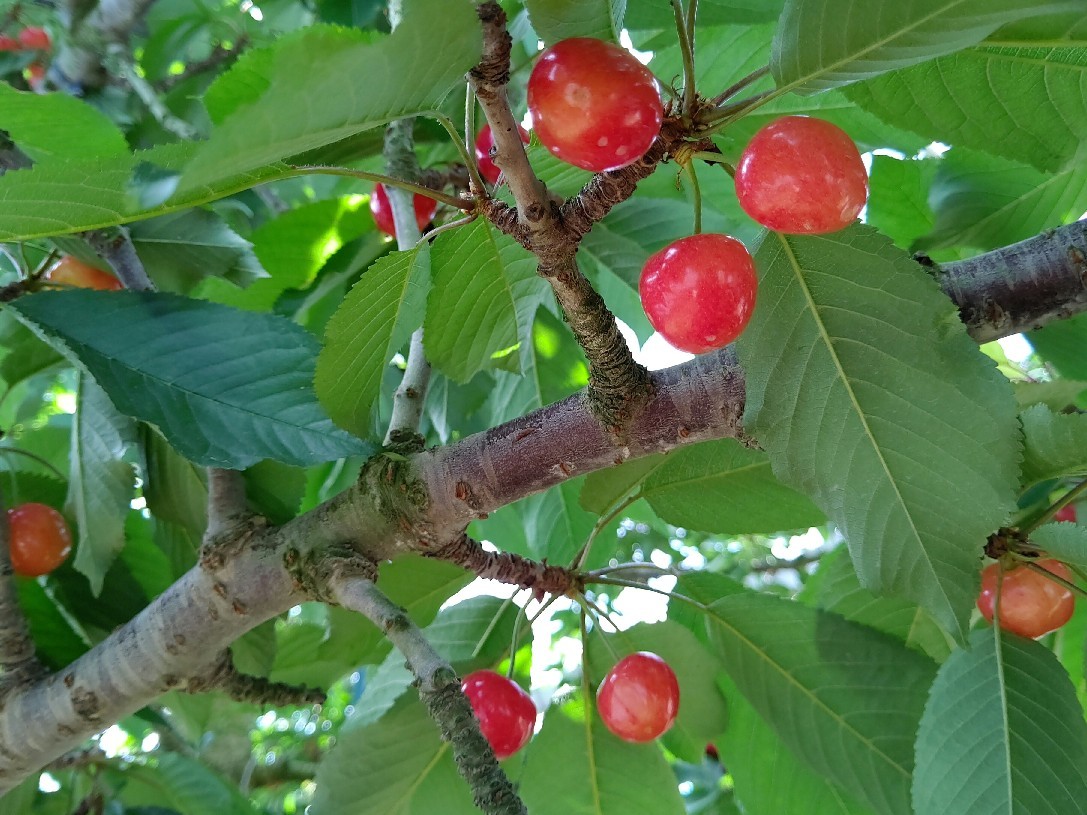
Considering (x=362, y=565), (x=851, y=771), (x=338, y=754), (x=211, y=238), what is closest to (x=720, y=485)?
(x=851, y=771)

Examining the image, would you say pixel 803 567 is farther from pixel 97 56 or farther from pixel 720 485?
pixel 97 56

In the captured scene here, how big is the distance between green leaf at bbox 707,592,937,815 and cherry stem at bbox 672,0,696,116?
2.23 feet

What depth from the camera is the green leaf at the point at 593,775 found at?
1119 millimetres

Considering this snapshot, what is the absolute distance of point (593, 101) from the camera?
1.62 ft

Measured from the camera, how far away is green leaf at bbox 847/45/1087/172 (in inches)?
26.4

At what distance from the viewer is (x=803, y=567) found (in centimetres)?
389

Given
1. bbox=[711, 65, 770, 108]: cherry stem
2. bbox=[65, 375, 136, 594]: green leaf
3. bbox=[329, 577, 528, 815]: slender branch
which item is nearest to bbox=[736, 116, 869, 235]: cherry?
bbox=[711, 65, 770, 108]: cherry stem

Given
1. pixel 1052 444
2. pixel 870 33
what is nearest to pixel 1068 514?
pixel 1052 444

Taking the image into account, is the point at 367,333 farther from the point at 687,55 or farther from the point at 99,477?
the point at 99,477

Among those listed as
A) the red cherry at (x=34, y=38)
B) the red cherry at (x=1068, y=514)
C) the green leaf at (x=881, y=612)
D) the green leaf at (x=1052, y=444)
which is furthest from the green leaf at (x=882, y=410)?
the red cherry at (x=34, y=38)

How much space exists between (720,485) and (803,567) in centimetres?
298

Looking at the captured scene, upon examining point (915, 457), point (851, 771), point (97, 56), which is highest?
point (97, 56)

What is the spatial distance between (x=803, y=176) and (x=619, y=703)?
69cm

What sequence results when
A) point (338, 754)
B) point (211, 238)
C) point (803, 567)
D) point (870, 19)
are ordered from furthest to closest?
1. point (803, 567)
2. point (211, 238)
3. point (338, 754)
4. point (870, 19)
